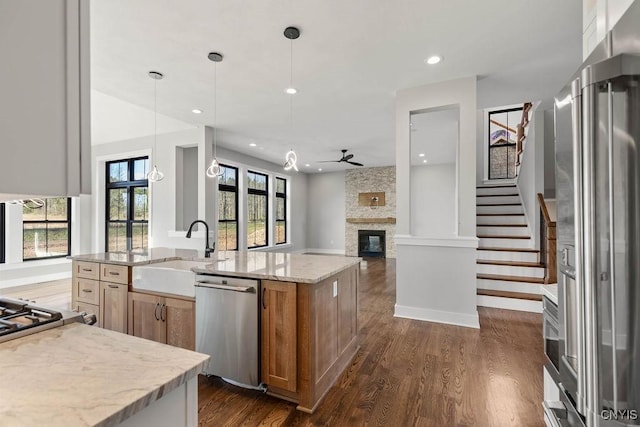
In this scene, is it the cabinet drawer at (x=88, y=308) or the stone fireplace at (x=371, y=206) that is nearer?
the cabinet drawer at (x=88, y=308)

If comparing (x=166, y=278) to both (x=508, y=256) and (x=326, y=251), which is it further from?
(x=326, y=251)

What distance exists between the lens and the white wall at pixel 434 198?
884 cm

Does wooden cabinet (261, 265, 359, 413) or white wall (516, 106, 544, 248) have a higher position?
white wall (516, 106, 544, 248)

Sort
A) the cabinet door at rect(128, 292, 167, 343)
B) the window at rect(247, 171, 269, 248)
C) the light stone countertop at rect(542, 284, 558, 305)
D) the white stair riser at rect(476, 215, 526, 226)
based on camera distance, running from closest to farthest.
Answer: the light stone countertop at rect(542, 284, 558, 305)
the cabinet door at rect(128, 292, 167, 343)
the white stair riser at rect(476, 215, 526, 226)
the window at rect(247, 171, 269, 248)

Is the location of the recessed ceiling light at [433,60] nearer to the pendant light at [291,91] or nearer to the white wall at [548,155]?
the pendant light at [291,91]

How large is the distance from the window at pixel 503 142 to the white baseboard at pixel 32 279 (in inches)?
409

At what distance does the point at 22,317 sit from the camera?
113 centimetres

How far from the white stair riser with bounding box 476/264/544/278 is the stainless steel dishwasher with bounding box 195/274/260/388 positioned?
12.3 ft

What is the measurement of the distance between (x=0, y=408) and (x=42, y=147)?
58 cm

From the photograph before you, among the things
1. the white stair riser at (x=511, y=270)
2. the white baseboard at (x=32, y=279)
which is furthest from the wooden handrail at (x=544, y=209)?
the white baseboard at (x=32, y=279)

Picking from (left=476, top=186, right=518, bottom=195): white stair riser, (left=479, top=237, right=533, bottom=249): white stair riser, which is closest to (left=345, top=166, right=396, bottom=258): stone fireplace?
(left=476, top=186, right=518, bottom=195): white stair riser

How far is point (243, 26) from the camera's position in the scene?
2471mm

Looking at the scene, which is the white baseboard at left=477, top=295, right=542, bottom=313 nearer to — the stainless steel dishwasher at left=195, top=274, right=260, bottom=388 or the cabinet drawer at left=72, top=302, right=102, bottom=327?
the stainless steel dishwasher at left=195, top=274, right=260, bottom=388

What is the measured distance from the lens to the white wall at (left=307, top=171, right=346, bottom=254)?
33.4ft
